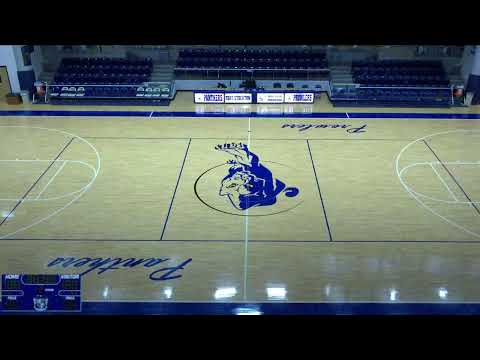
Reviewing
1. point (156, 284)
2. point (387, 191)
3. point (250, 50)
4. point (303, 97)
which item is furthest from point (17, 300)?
point (250, 50)

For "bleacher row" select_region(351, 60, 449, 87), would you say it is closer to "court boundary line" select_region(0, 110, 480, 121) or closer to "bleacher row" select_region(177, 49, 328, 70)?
"bleacher row" select_region(177, 49, 328, 70)

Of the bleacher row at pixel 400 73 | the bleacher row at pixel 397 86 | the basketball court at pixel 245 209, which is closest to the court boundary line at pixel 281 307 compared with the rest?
the basketball court at pixel 245 209

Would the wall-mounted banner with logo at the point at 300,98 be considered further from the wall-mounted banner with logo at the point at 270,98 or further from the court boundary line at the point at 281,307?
the court boundary line at the point at 281,307

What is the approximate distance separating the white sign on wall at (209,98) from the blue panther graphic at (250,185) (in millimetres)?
6669

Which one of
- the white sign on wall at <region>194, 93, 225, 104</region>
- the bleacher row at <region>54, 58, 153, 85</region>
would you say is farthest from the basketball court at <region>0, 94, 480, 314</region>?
the bleacher row at <region>54, 58, 153, 85</region>

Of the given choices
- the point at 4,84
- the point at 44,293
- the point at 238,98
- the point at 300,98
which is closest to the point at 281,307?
the point at 44,293

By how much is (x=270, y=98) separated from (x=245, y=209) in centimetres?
1060

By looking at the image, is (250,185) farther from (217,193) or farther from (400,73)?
(400,73)

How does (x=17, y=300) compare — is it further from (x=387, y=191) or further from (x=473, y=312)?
(x=387, y=191)

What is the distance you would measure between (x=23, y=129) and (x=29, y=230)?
8290 mm

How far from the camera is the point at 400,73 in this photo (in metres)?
24.5
